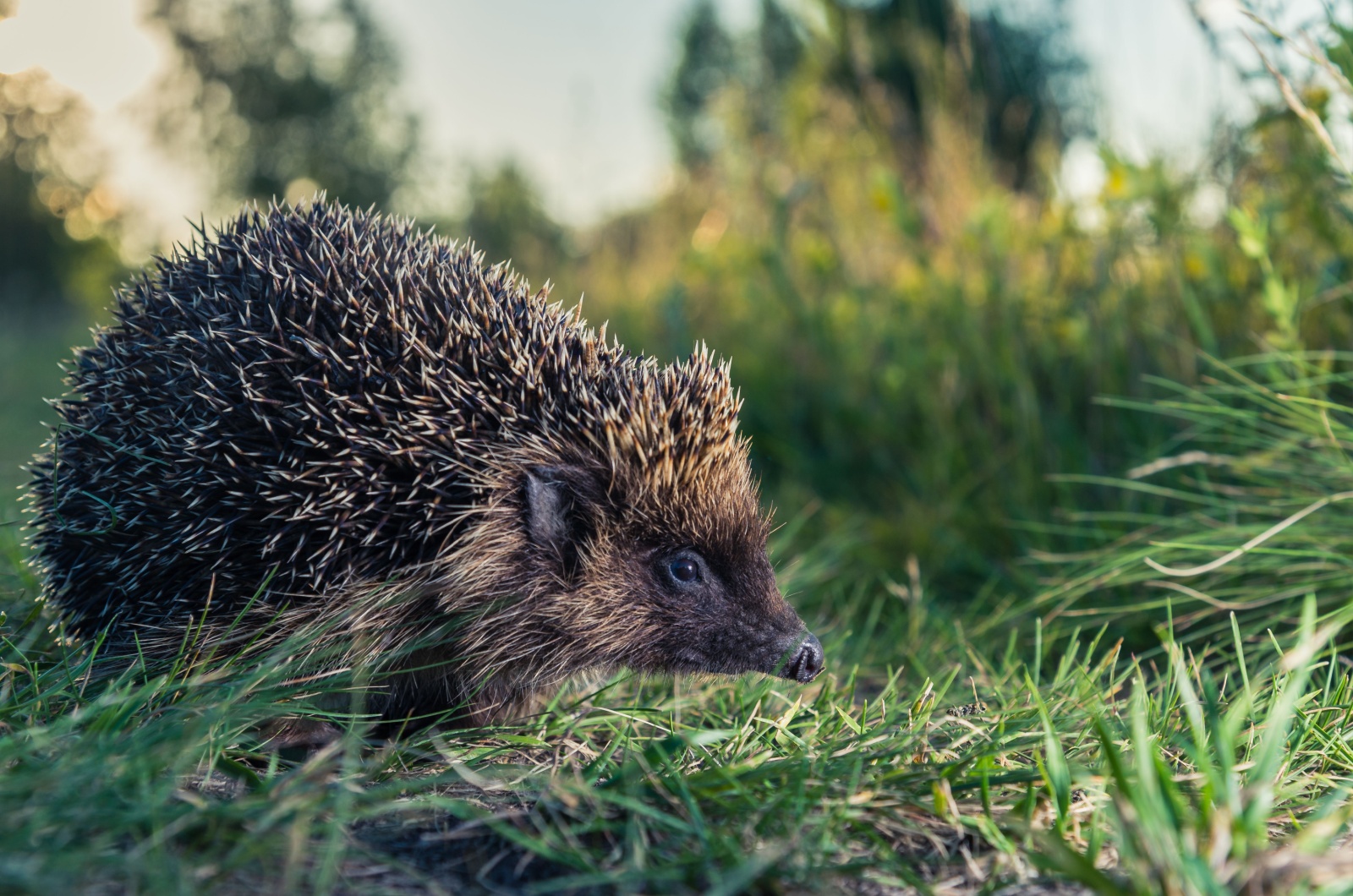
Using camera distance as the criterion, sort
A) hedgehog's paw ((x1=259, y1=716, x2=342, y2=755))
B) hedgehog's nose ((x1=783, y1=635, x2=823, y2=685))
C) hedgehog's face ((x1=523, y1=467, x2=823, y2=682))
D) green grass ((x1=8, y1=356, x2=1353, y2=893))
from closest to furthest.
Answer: green grass ((x1=8, y1=356, x2=1353, y2=893)) < hedgehog's paw ((x1=259, y1=716, x2=342, y2=755)) < hedgehog's nose ((x1=783, y1=635, x2=823, y2=685)) < hedgehog's face ((x1=523, y1=467, x2=823, y2=682))

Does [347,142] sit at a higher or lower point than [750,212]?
higher

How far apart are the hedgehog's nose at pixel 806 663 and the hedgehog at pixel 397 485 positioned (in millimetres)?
14

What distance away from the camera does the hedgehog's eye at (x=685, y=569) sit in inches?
145

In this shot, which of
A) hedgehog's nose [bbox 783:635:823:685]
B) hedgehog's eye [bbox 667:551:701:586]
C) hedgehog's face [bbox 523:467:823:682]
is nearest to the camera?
hedgehog's nose [bbox 783:635:823:685]

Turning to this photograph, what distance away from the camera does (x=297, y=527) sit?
127 inches

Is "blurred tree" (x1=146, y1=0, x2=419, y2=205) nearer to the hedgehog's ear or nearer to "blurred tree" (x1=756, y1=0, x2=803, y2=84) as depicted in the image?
"blurred tree" (x1=756, y1=0, x2=803, y2=84)

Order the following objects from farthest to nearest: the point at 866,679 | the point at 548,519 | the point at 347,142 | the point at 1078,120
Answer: the point at 347,142 < the point at 1078,120 < the point at 866,679 < the point at 548,519

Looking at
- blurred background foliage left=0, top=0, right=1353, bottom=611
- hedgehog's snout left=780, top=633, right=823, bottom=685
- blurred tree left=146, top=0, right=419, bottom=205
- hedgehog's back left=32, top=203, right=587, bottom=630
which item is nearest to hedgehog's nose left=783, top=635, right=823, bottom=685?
hedgehog's snout left=780, top=633, right=823, bottom=685

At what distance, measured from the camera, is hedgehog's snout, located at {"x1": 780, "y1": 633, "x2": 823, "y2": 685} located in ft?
11.3

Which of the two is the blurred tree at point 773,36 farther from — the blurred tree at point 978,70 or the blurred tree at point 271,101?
the blurred tree at point 271,101

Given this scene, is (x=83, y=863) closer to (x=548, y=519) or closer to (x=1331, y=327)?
(x=548, y=519)

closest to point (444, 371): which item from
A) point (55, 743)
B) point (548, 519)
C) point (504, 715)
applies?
point (548, 519)

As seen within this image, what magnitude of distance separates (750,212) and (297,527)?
→ 6.45m

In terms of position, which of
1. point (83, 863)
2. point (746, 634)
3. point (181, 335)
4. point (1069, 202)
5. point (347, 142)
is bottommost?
Answer: point (83, 863)
